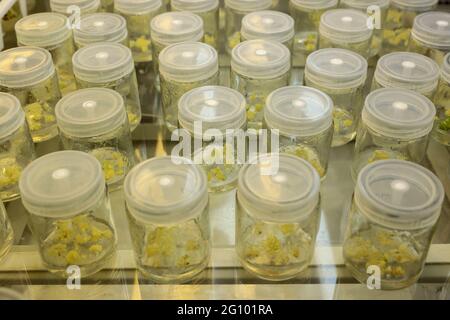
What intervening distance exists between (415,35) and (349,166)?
0.38 metres

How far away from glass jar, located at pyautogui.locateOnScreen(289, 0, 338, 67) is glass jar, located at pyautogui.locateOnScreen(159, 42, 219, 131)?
13.5 inches

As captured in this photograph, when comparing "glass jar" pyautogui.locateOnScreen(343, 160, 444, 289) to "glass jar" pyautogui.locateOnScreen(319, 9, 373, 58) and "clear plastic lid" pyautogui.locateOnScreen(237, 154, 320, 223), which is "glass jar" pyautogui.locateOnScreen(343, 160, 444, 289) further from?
"glass jar" pyautogui.locateOnScreen(319, 9, 373, 58)

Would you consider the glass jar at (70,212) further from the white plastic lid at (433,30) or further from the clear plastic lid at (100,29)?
the white plastic lid at (433,30)

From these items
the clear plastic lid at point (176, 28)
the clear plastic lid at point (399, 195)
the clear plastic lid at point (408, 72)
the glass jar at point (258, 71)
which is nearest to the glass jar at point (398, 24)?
the clear plastic lid at point (408, 72)

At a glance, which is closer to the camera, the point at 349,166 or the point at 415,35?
the point at 349,166

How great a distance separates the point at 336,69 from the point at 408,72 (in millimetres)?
147

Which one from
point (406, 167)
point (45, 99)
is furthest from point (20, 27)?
point (406, 167)

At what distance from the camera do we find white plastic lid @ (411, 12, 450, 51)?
111 centimetres

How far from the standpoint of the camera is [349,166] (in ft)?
3.30

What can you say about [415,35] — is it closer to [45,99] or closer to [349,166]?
[349,166]

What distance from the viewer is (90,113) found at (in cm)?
90

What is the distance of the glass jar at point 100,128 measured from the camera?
88 cm

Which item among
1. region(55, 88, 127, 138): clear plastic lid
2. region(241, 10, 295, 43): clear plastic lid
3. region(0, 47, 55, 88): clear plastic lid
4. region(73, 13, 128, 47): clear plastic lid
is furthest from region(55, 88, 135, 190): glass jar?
region(241, 10, 295, 43): clear plastic lid
